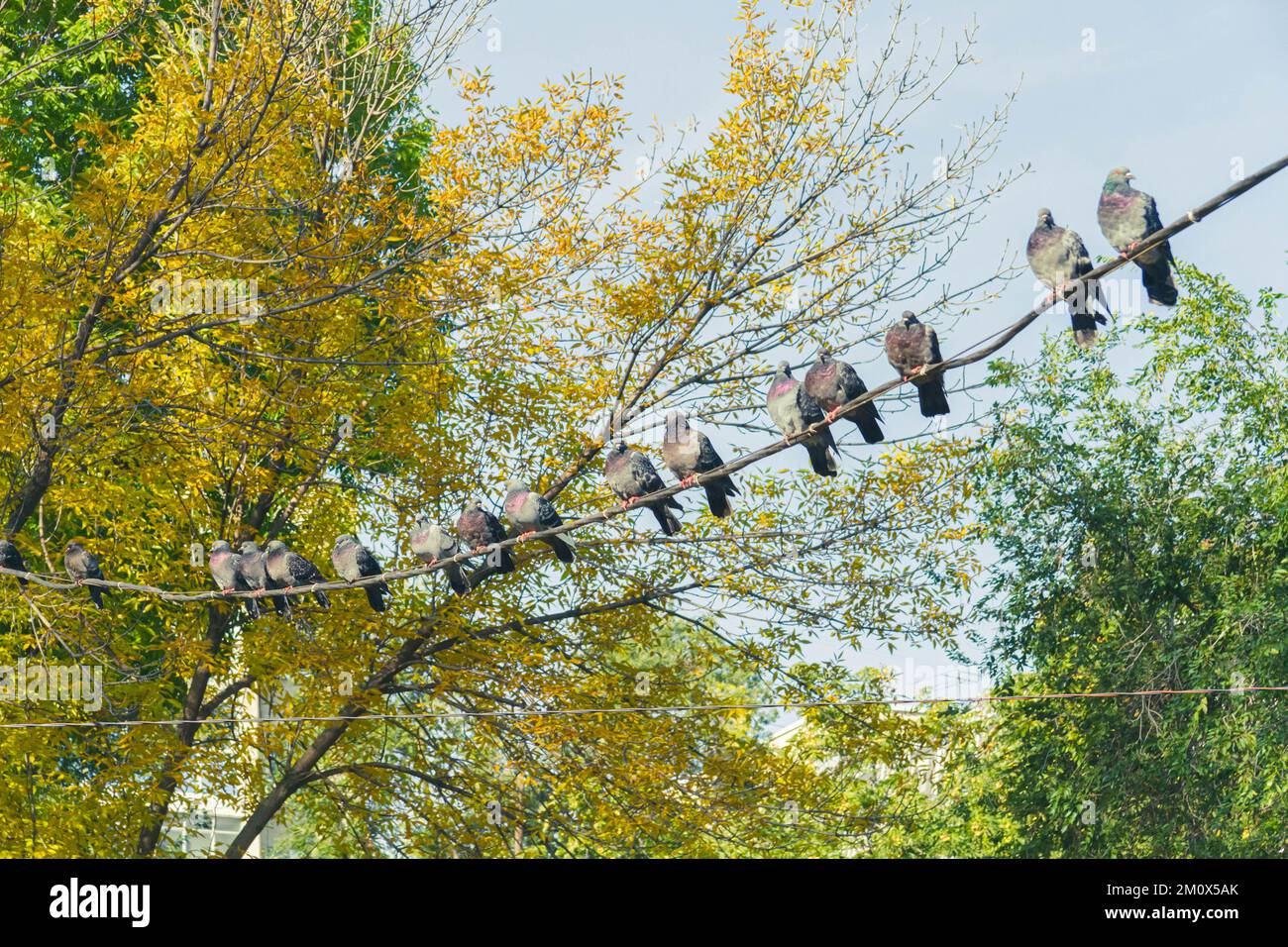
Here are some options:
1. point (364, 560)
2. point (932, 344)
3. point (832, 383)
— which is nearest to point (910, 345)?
point (932, 344)

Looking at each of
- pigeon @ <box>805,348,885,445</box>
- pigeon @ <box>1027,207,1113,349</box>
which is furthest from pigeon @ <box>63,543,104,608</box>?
pigeon @ <box>1027,207,1113,349</box>

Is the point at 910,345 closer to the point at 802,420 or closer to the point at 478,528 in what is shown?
the point at 802,420

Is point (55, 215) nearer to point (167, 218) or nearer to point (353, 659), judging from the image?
point (167, 218)

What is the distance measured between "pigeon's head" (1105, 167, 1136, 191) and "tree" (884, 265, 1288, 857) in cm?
893

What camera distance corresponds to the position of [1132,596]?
1669 centimetres

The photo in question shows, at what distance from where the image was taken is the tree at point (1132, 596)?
15.4 metres

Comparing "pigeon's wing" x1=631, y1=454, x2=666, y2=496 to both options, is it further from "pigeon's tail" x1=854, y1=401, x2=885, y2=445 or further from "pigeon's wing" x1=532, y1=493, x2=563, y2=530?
"pigeon's tail" x1=854, y1=401, x2=885, y2=445

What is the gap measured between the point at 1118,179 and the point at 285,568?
5.61m

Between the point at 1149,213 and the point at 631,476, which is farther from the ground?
the point at 1149,213

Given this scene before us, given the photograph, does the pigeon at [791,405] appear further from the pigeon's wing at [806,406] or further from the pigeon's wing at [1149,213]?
the pigeon's wing at [1149,213]

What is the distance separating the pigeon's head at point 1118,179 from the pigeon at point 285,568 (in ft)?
16.9

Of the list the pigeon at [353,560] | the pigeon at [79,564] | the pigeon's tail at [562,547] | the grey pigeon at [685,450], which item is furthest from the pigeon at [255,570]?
the grey pigeon at [685,450]

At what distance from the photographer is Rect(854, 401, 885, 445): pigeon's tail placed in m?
6.28

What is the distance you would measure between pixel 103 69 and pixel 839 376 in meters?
10.5
